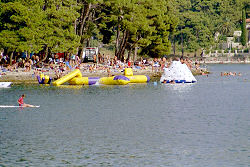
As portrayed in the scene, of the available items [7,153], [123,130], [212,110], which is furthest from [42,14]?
[7,153]

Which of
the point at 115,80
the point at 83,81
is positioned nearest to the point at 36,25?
the point at 83,81

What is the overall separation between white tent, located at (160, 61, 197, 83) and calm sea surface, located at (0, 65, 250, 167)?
35.2 ft

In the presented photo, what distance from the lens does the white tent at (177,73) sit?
73000 mm

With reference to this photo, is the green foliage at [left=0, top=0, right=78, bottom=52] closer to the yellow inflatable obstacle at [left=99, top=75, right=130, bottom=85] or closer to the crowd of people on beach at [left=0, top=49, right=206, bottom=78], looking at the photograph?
the crowd of people on beach at [left=0, top=49, right=206, bottom=78]

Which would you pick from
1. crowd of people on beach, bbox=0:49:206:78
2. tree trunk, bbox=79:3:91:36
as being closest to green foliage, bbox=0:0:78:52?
crowd of people on beach, bbox=0:49:206:78

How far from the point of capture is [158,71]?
3556 inches

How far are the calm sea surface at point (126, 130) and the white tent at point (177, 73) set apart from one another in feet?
35.2

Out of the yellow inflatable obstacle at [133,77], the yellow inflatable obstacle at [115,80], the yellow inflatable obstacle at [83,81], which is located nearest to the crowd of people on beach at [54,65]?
the yellow inflatable obstacle at [83,81]

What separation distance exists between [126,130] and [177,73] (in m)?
36.2

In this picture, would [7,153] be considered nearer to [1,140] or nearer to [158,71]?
[1,140]

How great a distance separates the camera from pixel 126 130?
38.7 m

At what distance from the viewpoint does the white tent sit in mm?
73000

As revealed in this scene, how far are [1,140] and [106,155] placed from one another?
6.82 metres

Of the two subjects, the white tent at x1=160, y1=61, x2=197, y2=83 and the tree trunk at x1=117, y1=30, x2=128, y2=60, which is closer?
the white tent at x1=160, y1=61, x2=197, y2=83
